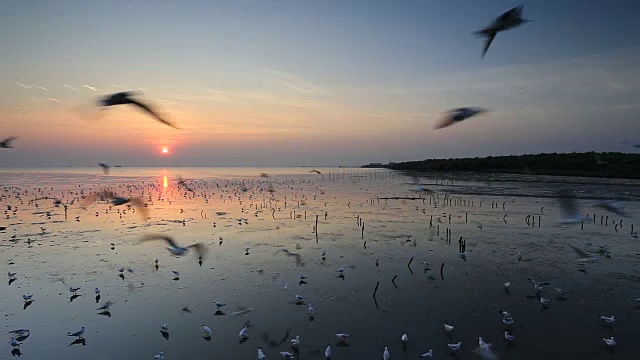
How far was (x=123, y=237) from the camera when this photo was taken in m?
19.2

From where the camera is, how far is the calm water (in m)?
8.49

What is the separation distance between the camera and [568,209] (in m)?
28.6

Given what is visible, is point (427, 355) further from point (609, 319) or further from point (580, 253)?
point (580, 253)

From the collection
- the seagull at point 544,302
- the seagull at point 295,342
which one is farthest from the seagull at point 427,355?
the seagull at point 544,302

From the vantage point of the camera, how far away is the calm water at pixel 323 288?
334 inches

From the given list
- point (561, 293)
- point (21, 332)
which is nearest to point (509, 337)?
point (561, 293)

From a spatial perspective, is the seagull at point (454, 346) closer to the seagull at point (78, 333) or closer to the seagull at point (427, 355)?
the seagull at point (427, 355)

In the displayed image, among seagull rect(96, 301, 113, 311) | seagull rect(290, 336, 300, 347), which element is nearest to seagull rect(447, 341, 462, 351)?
seagull rect(290, 336, 300, 347)

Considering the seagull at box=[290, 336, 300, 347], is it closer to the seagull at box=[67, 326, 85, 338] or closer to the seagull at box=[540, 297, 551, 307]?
the seagull at box=[67, 326, 85, 338]

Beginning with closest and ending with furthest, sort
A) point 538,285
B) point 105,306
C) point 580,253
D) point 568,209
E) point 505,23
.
Answer: point 505,23 → point 105,306 → point 538,285 → point 580,253 → point 568,209

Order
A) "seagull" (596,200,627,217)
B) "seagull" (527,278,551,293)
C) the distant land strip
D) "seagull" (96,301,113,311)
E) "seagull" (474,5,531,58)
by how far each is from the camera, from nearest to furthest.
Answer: "seagull" (474,5,531,58), "seagull" (96,301,113,311), "seagull" (527,278,551,293), "seagull" (596,200,627,217), the distant land strip

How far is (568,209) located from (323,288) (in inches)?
955

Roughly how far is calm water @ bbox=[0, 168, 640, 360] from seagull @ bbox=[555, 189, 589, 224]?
77 centimetres

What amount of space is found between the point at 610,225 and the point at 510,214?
5779 mm
